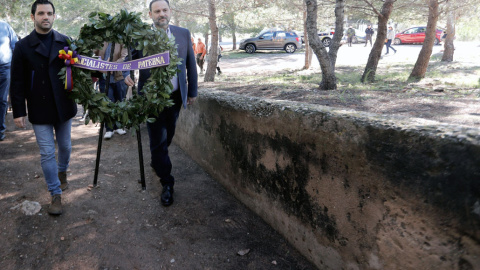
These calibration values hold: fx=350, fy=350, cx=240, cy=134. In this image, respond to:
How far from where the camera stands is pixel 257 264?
9.30 feet

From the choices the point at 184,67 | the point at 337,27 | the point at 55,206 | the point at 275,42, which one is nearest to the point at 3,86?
the point at 55,206

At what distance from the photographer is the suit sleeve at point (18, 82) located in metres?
3.25

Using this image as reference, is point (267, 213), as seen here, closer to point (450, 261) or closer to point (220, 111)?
point (220, 111)

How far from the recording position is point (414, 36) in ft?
94.6

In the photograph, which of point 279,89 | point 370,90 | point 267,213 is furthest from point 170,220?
point 370,90

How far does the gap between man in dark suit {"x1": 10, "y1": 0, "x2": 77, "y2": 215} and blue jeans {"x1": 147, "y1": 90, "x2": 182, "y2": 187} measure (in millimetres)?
889

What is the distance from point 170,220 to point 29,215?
1367 mm

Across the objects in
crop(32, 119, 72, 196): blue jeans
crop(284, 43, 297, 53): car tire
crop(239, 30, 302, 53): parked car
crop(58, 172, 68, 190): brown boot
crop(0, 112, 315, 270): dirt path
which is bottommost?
crop(0, 112, 315, 270): dirt path

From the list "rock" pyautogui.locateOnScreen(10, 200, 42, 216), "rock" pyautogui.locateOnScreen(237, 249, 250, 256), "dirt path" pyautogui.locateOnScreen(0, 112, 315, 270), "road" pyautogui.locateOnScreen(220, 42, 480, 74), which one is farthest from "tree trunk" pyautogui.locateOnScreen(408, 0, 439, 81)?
"rock" pyautogui.locateOnScreen(10, 200, 42, 216)

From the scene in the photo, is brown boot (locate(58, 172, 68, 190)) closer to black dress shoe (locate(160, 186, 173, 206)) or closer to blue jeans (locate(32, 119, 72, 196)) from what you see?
blue jeans (locate(32, 119, 72, 196))

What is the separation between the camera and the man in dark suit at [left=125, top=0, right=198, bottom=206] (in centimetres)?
372

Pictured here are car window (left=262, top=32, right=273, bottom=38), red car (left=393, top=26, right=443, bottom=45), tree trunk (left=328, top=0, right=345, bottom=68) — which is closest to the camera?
tree trunk (left=328, top=0, right=345, bottom=68)

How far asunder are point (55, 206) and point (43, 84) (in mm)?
1193

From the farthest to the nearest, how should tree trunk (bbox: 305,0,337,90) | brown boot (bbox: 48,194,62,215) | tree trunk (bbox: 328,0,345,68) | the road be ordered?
1. the road
2. tree trunk (bbox: 328,0,345,68)
3. tree trunk (bbox: 305,0,337,90)
4. brown boot (bbox: 48,194,62,215)
